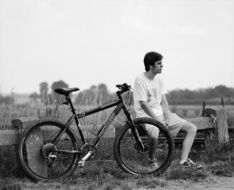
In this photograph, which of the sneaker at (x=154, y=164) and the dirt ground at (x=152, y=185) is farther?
the sneaker at (x=154, y=164)

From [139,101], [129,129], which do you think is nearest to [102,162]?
[129,129]

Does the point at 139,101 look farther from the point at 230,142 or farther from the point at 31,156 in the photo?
the point at 230,142

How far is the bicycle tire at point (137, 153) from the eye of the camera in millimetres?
6512

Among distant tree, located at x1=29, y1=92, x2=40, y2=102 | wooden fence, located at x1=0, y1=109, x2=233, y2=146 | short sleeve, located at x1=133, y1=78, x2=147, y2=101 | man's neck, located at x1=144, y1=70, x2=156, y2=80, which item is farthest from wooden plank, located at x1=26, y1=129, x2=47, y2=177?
distant tree, located at x1=29, y1=92, x2=40, y2=102

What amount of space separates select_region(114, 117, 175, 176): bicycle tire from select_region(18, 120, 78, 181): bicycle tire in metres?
0.63

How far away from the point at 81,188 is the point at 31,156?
0.96 meters

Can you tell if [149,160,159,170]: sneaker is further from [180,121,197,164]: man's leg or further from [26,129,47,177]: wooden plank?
[26,129,47,177]: wooden plank

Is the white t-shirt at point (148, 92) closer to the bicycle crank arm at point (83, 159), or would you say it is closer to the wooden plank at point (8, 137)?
the bicycle crank arm at point (83, 159)

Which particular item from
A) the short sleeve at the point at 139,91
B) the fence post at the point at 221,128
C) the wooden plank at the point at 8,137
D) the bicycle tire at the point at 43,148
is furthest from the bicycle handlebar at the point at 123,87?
the fence post at the point at 221,128

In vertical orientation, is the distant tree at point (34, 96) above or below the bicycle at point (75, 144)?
above

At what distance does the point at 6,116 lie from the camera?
8406 millimetres

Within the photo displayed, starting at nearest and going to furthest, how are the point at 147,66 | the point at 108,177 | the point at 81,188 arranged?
the point at 81,188, the point at 108,177, the point at 147,66

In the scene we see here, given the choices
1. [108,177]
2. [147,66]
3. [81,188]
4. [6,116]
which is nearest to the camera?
[81,188]

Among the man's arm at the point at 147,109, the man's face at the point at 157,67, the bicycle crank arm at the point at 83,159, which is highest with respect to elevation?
the man's face at the point at 157,67
